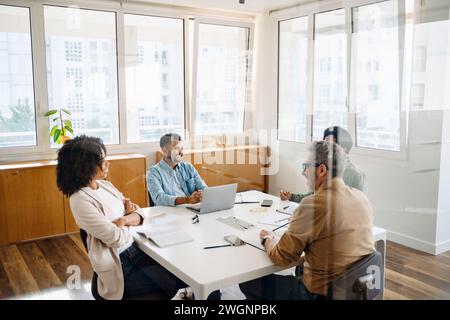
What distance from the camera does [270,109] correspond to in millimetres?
4336

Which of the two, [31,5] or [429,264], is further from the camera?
[31,5]

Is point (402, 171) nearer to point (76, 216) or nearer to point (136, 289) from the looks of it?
point (136, 289)

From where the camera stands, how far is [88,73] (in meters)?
4.29

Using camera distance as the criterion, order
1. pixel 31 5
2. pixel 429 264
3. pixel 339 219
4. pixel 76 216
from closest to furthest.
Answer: pixel 339 219 → pixel 76 216 → pixel 429 264 → pixel 31 5

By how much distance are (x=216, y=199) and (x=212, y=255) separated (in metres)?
0.71

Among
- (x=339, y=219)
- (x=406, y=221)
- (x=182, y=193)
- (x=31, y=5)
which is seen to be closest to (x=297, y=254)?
(x=339, y=219)

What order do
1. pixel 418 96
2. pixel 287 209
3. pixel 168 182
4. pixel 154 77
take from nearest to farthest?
pixel 418 96, pixel 287 209, pixel 168 182, pixel 154 77

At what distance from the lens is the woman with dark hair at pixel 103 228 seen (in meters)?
1.86

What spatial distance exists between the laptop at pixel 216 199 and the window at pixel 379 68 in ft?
2.63

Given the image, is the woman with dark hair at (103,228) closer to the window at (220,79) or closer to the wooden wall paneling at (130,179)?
the wooden wall paneling at (130,179)

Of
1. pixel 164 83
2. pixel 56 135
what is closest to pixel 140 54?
pixel 164 83

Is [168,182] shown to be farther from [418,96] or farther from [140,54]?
[140,54]

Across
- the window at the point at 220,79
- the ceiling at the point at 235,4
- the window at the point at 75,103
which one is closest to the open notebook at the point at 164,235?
the window at the point at 75,103

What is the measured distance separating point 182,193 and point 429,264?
160 cm
